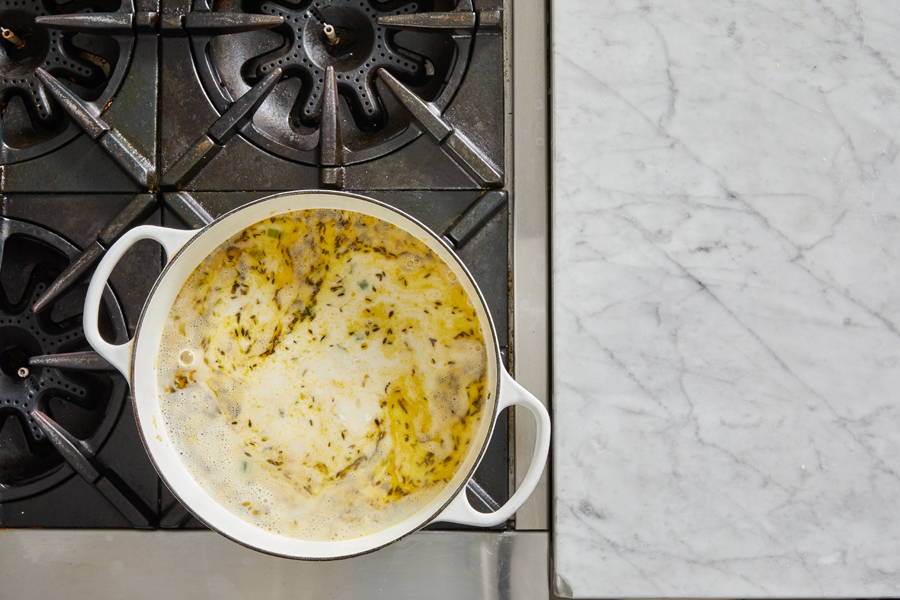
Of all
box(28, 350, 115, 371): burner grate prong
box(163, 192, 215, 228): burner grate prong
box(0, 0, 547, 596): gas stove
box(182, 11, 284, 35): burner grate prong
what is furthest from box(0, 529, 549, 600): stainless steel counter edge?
box(182, 11, 284, 35): burner grate prong

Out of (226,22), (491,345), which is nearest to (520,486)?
(491,345)

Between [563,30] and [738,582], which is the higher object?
[563,30]

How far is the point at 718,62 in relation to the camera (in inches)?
25.7

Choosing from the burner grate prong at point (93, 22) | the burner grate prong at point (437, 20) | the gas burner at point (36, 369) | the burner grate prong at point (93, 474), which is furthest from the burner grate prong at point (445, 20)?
the burner grate prong at point (93, 474)

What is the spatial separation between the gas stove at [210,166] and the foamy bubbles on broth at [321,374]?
49 millimetres

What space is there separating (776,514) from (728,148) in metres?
0.32

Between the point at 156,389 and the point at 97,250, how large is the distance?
5.3 inches

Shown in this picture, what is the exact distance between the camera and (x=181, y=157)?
637 millimetres

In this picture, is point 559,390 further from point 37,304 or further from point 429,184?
point 37,304

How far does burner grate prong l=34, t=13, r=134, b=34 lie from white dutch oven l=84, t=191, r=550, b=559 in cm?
20

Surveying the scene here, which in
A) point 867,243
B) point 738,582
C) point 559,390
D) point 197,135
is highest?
point 197,135

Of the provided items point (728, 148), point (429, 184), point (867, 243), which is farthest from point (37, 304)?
point (867, 243)

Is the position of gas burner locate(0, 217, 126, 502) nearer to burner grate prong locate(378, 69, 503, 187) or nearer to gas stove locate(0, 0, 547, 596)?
gas stove locate(0, 0, 547, 596)

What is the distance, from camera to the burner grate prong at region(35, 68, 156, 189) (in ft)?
2.09
